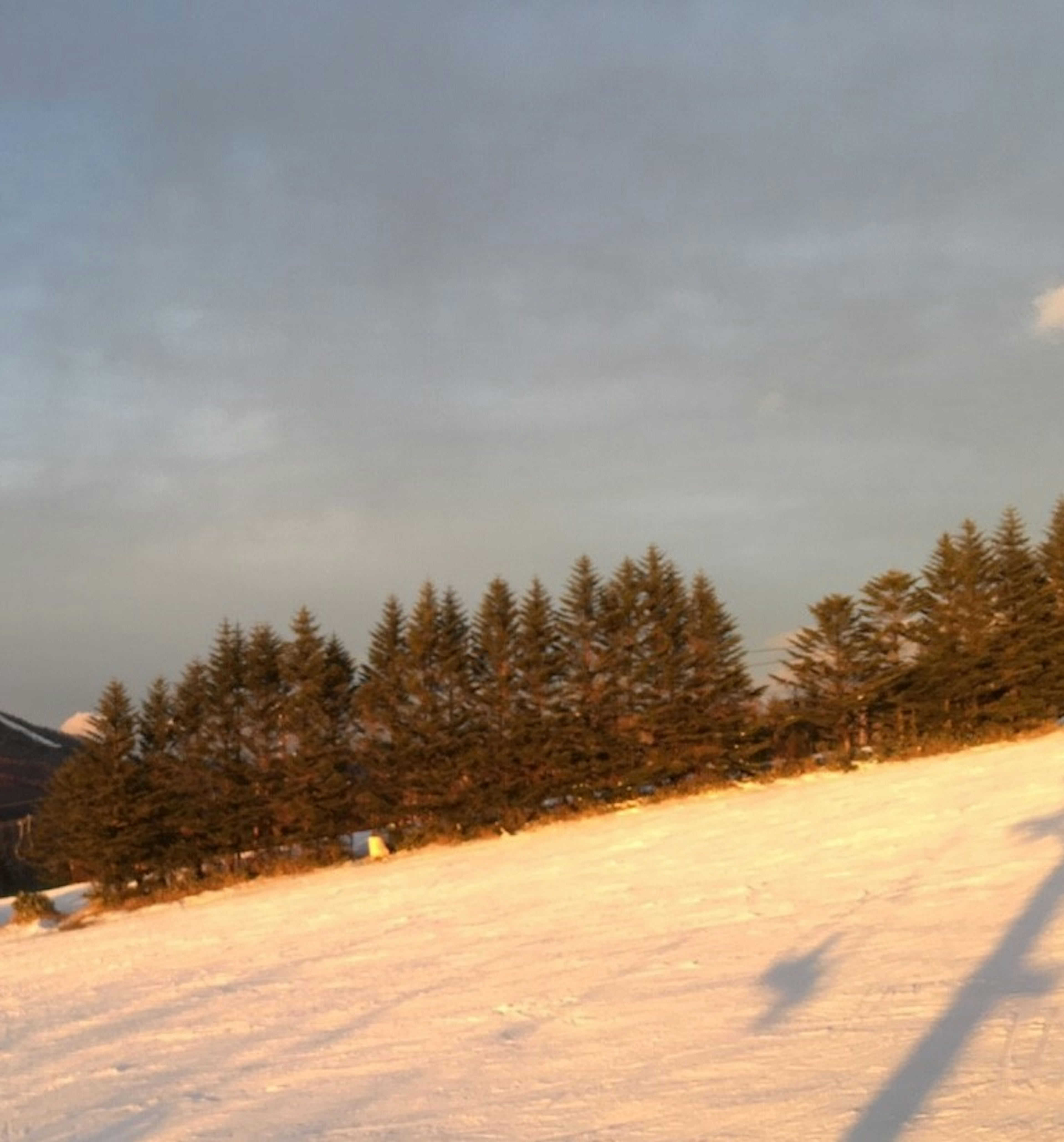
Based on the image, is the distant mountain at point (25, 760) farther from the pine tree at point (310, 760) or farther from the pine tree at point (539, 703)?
the pine tree at point (539, 703)

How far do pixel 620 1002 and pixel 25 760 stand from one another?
5301 cm

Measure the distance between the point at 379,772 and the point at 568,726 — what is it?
4514mm

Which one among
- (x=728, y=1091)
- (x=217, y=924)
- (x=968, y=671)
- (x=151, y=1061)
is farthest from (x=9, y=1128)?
(x=968, y=671)

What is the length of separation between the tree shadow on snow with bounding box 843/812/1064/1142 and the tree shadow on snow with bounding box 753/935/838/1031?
52.6 inches

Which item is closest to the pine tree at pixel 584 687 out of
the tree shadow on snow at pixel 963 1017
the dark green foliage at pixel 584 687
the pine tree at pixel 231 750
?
the dark green foliage at pixel 584 687

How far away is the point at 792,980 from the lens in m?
11.4

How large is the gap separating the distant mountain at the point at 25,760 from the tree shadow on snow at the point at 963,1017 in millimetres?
Answer: 30405

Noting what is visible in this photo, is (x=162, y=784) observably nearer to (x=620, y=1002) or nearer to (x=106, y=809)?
(x=106, y=809)

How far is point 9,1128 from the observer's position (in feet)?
33.1

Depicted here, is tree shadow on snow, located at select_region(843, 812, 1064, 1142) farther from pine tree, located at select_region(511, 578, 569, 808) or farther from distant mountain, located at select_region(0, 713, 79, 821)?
distant mountain, located at select_region(0, 713, 79, 821)

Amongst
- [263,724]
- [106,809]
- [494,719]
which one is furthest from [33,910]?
[494,719]

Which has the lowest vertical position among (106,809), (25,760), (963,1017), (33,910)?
(963,1017)

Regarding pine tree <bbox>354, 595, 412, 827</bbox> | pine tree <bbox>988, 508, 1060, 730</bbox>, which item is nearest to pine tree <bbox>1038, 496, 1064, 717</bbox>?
pine tree <bbox>988, 508, 1060, 730</bbox>

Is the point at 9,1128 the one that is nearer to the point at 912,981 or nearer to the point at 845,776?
the point at 912,981
